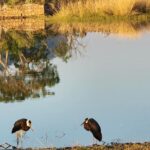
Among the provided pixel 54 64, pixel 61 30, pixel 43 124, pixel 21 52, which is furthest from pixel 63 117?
pixel 61 30

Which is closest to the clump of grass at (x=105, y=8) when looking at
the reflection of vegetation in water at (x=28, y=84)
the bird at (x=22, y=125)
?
the reflection of vegetation in water at (x=28, y=84)

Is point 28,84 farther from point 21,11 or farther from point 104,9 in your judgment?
point 21,11

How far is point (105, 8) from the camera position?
24.4 m

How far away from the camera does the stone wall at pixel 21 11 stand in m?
27.1

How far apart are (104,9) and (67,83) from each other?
1307cm

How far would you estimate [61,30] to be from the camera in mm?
21125

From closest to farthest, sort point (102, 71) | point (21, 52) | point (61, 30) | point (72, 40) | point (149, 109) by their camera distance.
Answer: point (149, 109), point (102, 71), point (21, 52), point (72, 40), point (61, 30)

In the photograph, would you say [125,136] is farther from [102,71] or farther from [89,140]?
[102,71]

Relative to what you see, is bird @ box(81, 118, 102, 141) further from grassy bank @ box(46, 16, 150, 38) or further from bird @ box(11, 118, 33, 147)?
grassy bank @ box(46, 16, 150, 38)

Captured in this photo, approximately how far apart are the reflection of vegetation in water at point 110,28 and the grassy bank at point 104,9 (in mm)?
960

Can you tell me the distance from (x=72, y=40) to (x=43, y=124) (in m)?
10.6

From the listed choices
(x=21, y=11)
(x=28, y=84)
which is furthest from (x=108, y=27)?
(x=28, y=84)

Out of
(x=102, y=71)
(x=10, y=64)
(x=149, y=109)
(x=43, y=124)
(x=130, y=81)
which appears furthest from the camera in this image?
(x=10, y=64)

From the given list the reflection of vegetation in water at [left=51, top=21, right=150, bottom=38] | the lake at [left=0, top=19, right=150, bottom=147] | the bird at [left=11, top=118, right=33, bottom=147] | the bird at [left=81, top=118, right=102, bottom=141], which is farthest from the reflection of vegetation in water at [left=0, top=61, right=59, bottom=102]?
the reflection of vegetation in water at [left=51, top=21, right=150, bottom=38]
